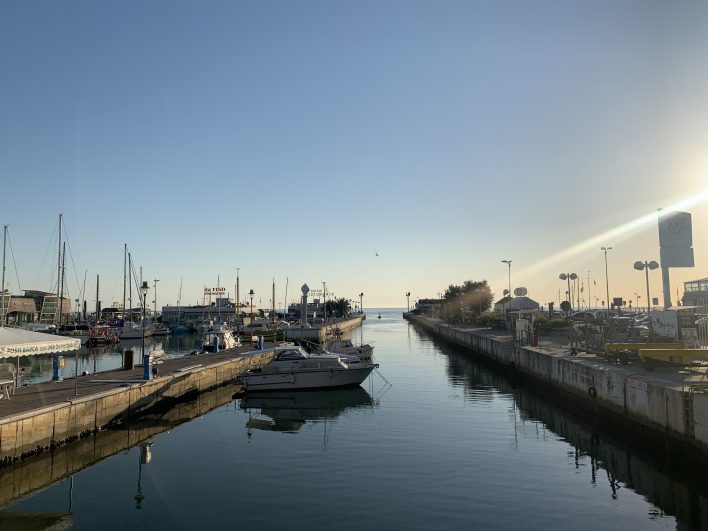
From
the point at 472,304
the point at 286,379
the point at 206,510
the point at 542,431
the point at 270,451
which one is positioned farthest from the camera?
the point at 472,304

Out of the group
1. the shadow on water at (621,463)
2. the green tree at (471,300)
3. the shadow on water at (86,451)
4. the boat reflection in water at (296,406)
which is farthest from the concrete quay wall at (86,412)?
the green tree at (471,300)

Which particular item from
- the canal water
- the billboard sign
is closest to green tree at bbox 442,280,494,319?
the billboard sign

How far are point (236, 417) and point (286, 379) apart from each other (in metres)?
6.77

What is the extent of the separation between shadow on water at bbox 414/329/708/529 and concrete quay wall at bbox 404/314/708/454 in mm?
900

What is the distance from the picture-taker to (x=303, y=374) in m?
33.8

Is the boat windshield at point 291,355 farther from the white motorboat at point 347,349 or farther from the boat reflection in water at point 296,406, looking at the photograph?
the white motorboat at point 347,349

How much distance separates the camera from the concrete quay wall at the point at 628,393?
16.3 meters

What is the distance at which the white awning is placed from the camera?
730 inches

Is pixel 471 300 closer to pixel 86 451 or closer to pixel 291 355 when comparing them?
pixel 291 355

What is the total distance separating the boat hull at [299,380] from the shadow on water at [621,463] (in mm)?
8254

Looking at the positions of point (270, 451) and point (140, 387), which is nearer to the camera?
point (270, 451)

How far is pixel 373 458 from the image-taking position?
18.5m

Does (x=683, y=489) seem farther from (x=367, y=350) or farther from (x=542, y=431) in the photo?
(x=367, y=350)

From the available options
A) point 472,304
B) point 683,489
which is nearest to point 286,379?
point 683,489
